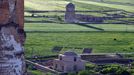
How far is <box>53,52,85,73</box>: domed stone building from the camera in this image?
2934 cm

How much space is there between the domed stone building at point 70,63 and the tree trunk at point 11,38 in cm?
2067

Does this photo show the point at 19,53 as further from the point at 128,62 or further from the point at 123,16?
the point at 123,16

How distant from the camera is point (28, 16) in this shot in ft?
207

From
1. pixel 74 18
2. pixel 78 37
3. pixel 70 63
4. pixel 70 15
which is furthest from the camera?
pixel 74 18

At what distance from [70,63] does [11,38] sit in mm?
21076

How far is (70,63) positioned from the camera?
29.4m

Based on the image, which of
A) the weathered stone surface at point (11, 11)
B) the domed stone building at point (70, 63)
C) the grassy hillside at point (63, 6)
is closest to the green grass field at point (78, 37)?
the domed stone building at point (70, 63)

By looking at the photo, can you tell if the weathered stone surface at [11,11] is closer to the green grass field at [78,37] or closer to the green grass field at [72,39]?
the green grass field at [78,37]

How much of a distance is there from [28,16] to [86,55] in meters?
29.2

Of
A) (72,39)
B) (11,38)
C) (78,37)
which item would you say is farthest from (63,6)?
(11,38)

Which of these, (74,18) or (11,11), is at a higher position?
(11,11)

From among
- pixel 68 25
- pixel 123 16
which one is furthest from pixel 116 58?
pixel 123 16

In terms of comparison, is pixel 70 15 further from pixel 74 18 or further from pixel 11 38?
pixel 11 38

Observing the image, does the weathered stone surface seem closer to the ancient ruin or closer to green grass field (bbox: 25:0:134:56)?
green grass field (bbox: 25:0:134:56)
